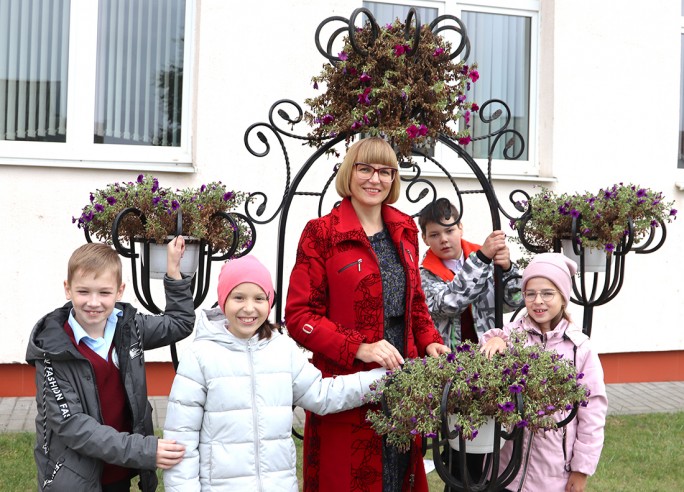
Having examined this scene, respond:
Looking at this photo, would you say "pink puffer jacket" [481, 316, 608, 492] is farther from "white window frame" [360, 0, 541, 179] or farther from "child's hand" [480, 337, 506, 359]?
"white window frame" [360, 0, 541, 179]

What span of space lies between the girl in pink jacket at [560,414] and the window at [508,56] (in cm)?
432

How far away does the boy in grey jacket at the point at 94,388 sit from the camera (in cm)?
257

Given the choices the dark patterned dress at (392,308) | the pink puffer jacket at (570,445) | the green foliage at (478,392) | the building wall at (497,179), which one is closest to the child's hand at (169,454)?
the green foliage at (478,392)

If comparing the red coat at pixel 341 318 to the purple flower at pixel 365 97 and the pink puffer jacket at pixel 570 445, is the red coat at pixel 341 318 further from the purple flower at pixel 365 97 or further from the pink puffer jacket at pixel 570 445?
the purple flower at pixel 365 97

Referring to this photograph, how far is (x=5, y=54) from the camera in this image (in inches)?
243

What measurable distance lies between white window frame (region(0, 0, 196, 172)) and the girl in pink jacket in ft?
12.2

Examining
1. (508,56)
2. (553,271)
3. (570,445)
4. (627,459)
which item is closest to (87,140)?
(508,56)

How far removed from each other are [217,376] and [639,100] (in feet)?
18.5

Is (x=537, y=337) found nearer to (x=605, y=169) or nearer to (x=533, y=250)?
(x=533, y=250)

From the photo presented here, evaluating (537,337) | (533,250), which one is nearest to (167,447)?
(537,337)

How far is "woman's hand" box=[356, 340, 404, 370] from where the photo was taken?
9.09 ft

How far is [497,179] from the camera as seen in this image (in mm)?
6824

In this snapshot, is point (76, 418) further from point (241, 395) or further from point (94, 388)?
point (241, 395)

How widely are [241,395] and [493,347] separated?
89cm
